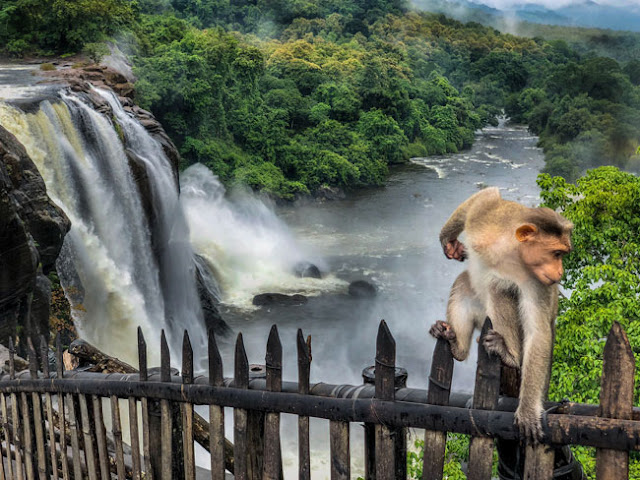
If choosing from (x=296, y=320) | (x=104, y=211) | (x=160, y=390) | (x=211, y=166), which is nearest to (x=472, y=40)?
(x=211, y=166)

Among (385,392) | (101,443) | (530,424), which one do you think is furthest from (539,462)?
(101,443)

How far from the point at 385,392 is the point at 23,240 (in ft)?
23.5

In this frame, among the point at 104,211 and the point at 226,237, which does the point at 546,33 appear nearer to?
the point at 226,237

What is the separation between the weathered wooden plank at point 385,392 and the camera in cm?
213

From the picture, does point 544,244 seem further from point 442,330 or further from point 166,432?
point 166,432

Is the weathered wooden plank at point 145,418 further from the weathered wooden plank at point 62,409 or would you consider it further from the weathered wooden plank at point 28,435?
the weathered wooden plank at point 28,435

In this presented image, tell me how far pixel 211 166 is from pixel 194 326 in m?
13.2

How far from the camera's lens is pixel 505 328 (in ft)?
8.39

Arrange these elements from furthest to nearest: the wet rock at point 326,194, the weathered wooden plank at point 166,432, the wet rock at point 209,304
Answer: the wet rock at point 326,194 → the wet rock at point 209,304 → the weathered wooden plank at point 166,432

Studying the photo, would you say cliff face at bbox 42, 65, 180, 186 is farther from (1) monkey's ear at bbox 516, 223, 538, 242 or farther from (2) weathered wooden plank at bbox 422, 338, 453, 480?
(2) weathered wooden plank at bbox 422, 338, 453, 480

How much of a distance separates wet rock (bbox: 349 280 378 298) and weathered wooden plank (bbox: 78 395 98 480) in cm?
1643

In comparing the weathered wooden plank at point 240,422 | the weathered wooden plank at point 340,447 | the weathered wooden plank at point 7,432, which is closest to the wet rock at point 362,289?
Answer: the weathered wooden plank at point 7,432

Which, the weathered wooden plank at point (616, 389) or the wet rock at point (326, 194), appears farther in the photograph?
the wet rock at point (326, 194)

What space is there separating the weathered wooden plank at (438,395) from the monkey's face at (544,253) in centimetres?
64
